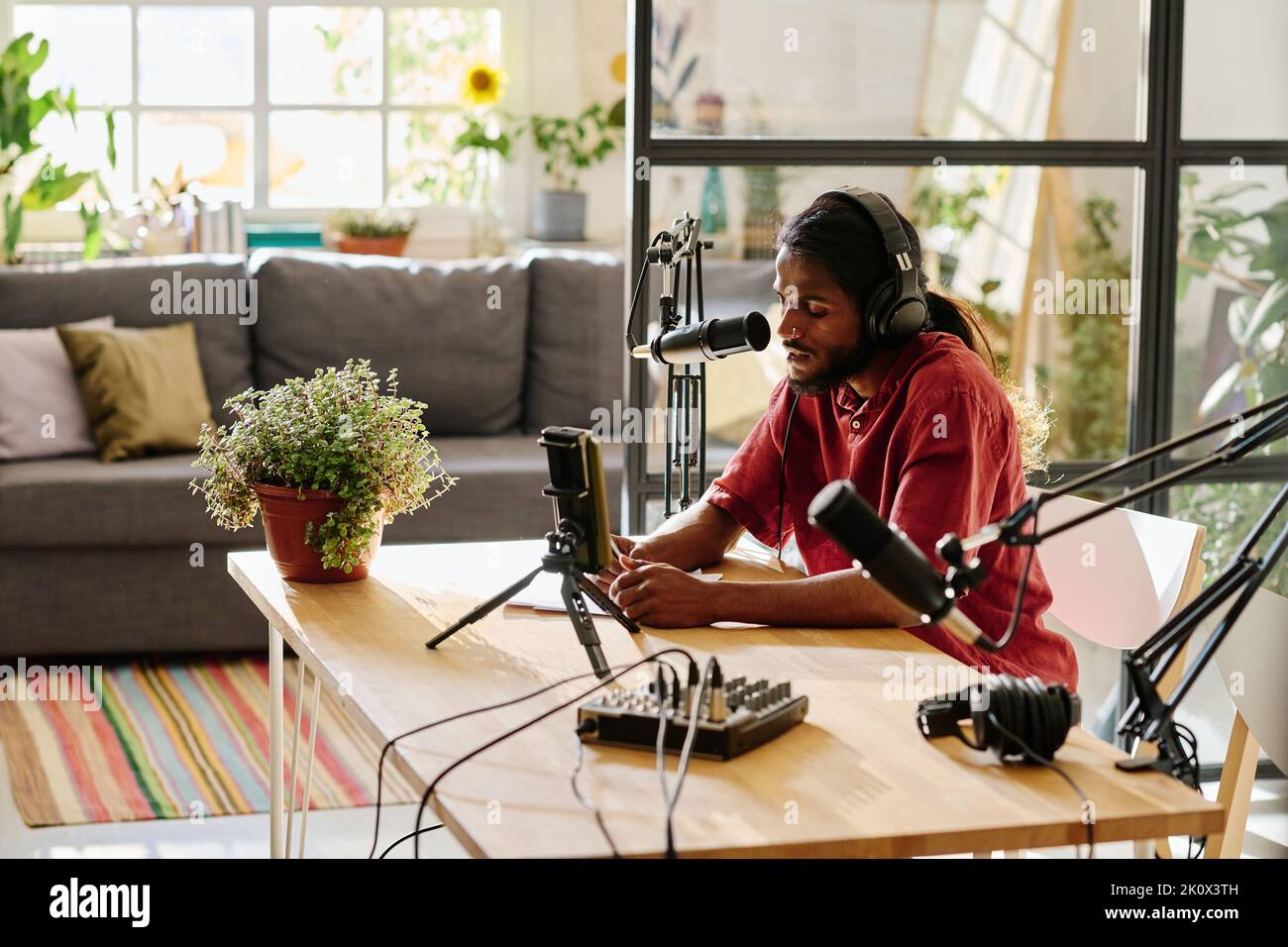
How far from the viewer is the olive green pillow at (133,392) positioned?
387cm

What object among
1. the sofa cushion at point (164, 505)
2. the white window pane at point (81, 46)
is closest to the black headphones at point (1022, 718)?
the sofa cushion at point (164, 505)

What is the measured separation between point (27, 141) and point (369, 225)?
117cm

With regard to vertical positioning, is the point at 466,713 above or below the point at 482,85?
below

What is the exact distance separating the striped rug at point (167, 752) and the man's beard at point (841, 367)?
1.41 m

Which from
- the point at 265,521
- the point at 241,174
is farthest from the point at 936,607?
the point at 241,174

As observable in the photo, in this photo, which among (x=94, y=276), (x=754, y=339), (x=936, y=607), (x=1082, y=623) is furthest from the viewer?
(x=94, y=276)

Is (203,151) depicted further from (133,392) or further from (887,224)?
(887,224)

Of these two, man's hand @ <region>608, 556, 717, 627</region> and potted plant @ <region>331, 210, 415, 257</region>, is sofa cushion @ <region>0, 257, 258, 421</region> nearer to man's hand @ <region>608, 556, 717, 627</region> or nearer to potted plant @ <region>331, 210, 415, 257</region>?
potted plant @ <region>331, 210, 415, 257</region>

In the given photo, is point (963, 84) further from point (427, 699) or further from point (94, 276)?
point (94, 276)

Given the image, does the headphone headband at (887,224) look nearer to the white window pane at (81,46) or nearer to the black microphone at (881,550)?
the black microphone at (881,550)

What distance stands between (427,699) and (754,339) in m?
0.58

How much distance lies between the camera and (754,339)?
175 cm

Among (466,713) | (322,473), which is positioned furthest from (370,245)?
(466,713)

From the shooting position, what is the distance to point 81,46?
5.41 m
